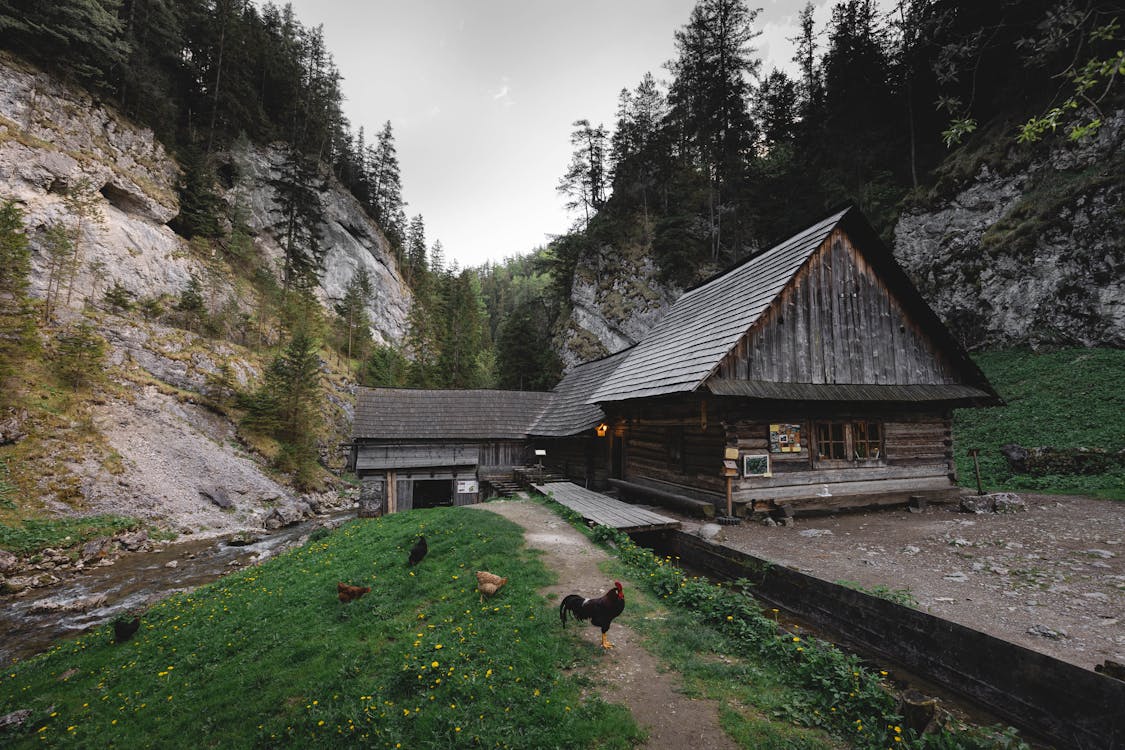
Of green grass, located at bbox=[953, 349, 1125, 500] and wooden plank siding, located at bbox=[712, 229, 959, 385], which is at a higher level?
wooden plank siding, located at bbox=[712, 229, 959, 385]

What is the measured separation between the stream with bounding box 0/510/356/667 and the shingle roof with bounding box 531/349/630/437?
1152 cm

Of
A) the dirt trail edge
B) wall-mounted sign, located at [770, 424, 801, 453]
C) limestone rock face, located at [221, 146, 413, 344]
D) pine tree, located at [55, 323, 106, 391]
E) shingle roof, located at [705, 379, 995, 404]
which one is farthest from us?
limestone rock face, located at [221, 146, 413, 344]

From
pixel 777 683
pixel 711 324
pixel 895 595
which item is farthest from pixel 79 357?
pixel 895 595

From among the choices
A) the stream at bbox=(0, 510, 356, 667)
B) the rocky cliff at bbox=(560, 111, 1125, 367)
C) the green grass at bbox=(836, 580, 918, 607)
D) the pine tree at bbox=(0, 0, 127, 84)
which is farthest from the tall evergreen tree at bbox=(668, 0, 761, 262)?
the pine tree at bbox=(0, 0, 127, 84)

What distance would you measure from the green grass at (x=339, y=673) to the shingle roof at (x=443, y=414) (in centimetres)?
1187

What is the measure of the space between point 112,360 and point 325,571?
801 inches

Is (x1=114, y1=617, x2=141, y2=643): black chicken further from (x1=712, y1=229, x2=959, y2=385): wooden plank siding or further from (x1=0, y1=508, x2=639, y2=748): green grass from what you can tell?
(x1=712, y1=229, x2=959, y2=385): wooden plank siding

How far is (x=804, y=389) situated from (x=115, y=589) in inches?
767

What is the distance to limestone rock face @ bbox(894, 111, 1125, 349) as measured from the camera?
56.1 feet

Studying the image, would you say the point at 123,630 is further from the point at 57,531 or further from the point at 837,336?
the point at 837,336

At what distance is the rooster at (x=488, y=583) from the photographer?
7008 mm

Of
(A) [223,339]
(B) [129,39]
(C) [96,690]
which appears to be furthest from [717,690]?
(B) [129,39]

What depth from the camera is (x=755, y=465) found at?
10914mm

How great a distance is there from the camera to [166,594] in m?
11.0
